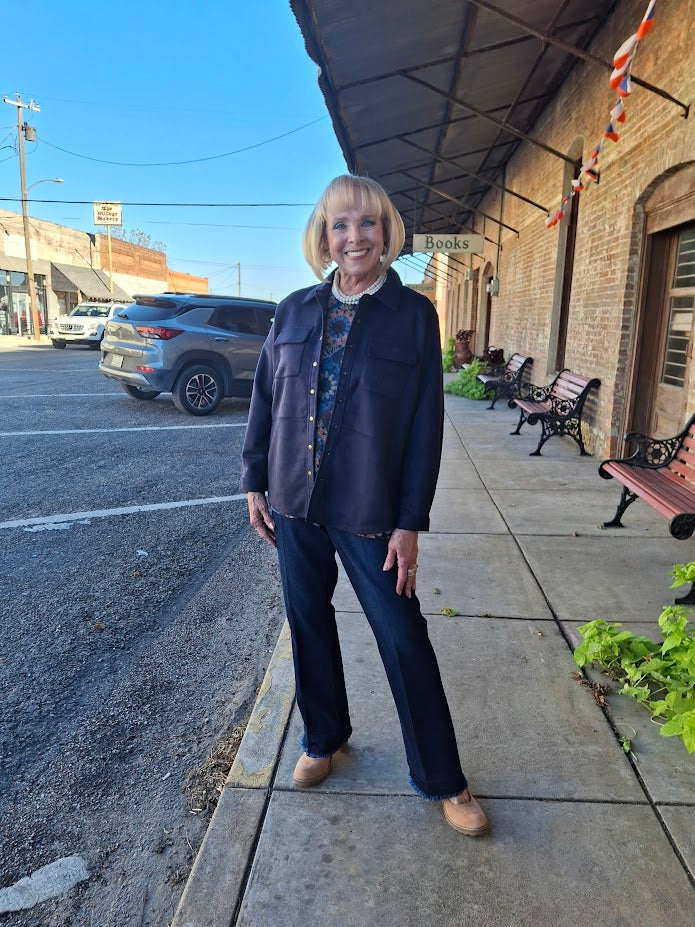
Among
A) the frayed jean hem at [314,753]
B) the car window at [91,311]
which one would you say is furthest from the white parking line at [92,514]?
the car window at [91,311]

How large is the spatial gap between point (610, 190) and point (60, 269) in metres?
39.1

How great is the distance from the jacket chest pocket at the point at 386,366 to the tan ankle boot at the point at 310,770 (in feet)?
4.24

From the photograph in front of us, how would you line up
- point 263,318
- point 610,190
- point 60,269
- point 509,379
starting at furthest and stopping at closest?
point 60,269 < point 509,379 < point 263,318 < point 610,190

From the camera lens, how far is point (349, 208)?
1974mm

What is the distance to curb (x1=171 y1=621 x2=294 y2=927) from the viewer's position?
1784 millimetres

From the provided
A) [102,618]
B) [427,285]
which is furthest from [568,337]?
[427,285]

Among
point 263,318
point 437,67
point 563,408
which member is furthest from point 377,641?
point 263,318

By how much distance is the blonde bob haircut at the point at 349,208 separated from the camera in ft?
6.48

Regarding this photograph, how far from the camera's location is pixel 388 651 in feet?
6.70

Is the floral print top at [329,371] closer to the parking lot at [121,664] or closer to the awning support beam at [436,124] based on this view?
the parking lot at [121,664]

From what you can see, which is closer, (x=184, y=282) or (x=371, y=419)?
(x=371, y=419)

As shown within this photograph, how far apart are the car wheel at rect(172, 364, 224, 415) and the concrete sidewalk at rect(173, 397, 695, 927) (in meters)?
7.20

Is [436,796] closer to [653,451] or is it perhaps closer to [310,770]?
[310,770]

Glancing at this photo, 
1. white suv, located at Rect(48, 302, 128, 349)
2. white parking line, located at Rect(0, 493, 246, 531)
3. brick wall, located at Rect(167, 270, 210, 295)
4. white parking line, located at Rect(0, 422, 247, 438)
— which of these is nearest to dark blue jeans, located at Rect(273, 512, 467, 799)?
white parking line, located at Rect(0, 493, 246, 531)
